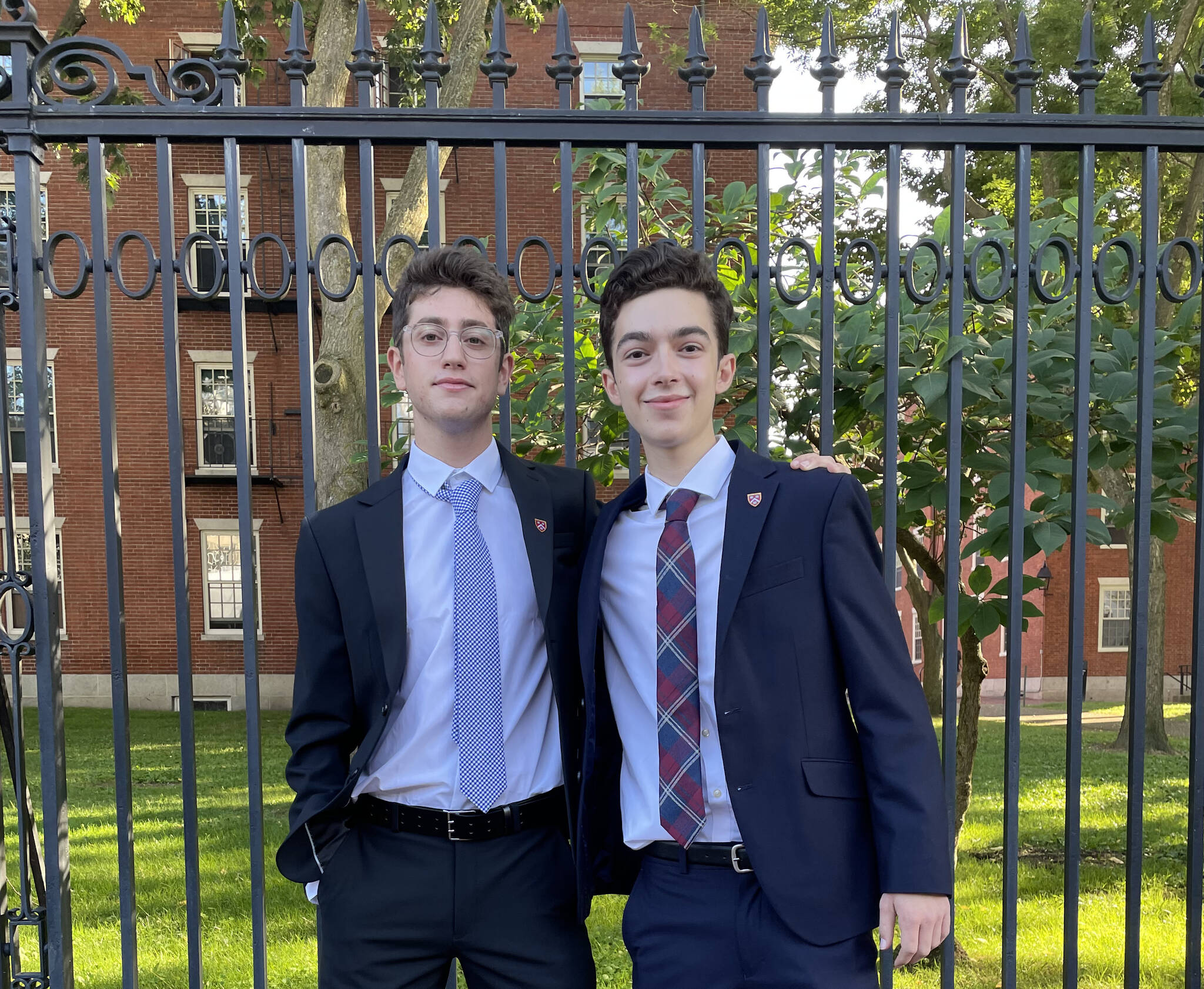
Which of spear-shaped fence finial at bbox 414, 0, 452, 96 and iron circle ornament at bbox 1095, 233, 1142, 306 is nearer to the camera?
spear-shaped fence finial at bbox 414, 0, 452, 96

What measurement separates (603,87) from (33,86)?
16.7 metres

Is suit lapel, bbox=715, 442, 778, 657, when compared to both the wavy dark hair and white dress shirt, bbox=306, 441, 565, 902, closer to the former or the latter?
the wavy dark hair

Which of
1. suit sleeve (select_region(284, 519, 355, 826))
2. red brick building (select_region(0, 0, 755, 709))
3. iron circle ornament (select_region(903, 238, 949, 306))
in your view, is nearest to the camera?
suit sleeve (select_region(284, 519, 355, 826))

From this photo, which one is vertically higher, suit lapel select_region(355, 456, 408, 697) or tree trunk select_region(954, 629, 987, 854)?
suit lapel select_region(355, 456, 408, 697)

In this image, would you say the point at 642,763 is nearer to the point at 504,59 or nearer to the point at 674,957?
the point at 674,957

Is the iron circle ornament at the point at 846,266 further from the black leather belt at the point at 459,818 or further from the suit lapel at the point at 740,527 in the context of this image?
the black leather belt at the point at 459,818

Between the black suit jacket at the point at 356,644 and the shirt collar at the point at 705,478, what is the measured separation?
330 millimetres

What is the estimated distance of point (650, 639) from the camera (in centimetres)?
244

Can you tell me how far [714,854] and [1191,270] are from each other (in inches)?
98.3

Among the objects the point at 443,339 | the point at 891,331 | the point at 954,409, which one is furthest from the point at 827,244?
the point at 443,339

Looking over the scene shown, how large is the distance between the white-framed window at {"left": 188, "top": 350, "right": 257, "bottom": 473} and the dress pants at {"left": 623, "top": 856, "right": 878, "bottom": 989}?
1851cm

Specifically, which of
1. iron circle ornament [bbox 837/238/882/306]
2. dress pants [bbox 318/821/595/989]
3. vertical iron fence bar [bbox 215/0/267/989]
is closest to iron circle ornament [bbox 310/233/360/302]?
vertical iron fence bar [bbox 215/0/267/989]

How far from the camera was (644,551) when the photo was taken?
2.50 meters

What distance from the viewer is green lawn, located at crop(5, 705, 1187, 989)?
5.39 m
